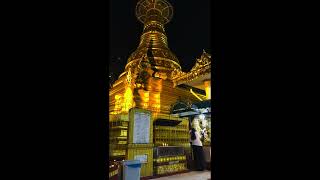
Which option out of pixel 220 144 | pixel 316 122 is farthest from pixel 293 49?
pixel 220 144

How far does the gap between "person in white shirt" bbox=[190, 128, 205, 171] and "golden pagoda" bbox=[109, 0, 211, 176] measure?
1.58ft

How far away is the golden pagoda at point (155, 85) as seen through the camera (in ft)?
23.8

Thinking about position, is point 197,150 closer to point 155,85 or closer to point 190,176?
point 190,176

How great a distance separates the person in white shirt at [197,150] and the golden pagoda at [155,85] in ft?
1.58

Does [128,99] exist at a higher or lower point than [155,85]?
lower

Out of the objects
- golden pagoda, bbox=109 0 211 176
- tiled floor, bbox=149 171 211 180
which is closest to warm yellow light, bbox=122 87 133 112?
golden pagoda, bbox=109 0 211 176

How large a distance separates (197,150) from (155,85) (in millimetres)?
5741

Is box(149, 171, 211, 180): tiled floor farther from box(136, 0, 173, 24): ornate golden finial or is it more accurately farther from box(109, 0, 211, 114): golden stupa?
box(136, 0, 173, 24): ornate golden finial

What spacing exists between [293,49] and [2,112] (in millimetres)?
1574

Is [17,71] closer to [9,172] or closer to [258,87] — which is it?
[9,172]

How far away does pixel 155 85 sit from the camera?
12.4 m

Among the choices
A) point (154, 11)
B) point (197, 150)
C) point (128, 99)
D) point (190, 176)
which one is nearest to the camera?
point (190, 176)

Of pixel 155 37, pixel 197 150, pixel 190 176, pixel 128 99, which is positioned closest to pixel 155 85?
pixel 128 99

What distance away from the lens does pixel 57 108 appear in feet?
5.12
